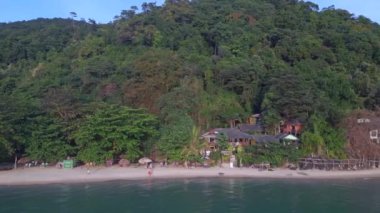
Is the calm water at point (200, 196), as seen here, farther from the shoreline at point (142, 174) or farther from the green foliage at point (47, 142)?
the green foliage at point (47, 142)

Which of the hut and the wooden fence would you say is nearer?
the wooden fence

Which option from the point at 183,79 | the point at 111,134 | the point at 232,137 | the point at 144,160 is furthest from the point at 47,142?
the point at 232,137

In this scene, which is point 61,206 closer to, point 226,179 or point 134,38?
point 226,179

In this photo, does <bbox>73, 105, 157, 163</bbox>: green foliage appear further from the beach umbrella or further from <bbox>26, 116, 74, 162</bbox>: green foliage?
<bbox>26, 116, 74, 162</bbox>: green foliage

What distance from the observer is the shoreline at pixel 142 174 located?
3950 cm

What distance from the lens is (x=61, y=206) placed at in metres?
30.2

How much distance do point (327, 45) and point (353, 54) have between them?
4345 mm

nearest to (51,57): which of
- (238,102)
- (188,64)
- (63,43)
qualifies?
(63,43)

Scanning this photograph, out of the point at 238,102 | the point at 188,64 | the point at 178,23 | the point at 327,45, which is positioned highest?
the point at 178,23

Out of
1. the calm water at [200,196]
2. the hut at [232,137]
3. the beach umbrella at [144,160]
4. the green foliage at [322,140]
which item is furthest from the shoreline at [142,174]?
the hut at [232,137]

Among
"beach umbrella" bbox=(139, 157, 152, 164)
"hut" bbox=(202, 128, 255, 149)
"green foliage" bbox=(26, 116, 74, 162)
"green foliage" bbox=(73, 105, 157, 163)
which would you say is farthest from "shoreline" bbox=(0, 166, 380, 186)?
"hut" bbox=(202, 128, 255, 149)

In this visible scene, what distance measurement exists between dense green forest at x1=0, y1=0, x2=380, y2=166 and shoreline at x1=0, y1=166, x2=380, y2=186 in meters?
2.09

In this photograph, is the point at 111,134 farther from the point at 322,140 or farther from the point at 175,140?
the point at 322,140

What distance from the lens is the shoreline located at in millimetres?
39500
